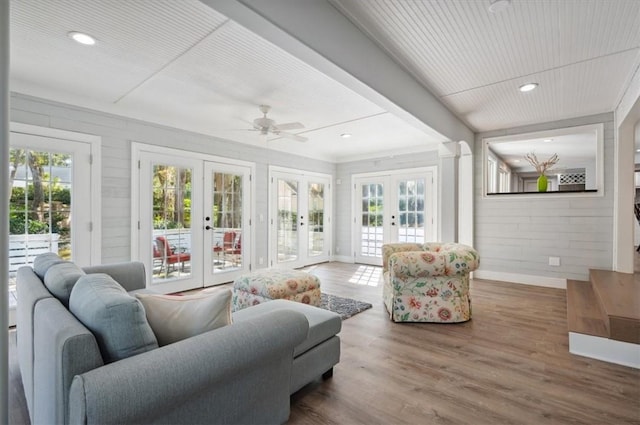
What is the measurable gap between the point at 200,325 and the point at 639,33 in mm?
3741

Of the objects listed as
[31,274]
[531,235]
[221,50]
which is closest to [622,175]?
[531,235]

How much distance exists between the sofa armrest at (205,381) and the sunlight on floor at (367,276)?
139 inches

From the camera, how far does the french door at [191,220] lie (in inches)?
165

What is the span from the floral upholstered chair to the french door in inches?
114

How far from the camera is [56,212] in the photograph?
3459mm

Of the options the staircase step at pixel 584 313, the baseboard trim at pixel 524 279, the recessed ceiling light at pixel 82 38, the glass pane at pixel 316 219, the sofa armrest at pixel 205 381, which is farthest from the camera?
the glass pane at pixel 316 219

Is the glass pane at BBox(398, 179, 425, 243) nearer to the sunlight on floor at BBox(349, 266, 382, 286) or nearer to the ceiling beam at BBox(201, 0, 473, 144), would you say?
the sunlight on floor at BBox(349, 266, 382, 286)

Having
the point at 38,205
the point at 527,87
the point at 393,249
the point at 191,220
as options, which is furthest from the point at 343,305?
the point at 38,205

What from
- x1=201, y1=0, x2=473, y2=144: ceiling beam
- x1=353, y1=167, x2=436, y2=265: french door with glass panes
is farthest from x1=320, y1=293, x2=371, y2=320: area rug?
x1=353, y1=167, x2=436, y2=265: french door with glass panes

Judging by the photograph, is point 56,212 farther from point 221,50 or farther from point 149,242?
point 221,50

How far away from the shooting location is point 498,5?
2.08 m

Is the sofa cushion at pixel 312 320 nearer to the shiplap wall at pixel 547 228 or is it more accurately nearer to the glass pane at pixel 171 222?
the glass pane at pixel 171 222

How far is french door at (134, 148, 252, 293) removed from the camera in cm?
420

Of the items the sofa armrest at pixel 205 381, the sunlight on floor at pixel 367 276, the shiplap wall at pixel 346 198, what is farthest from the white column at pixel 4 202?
the shiplap wall at pixel 346 198
